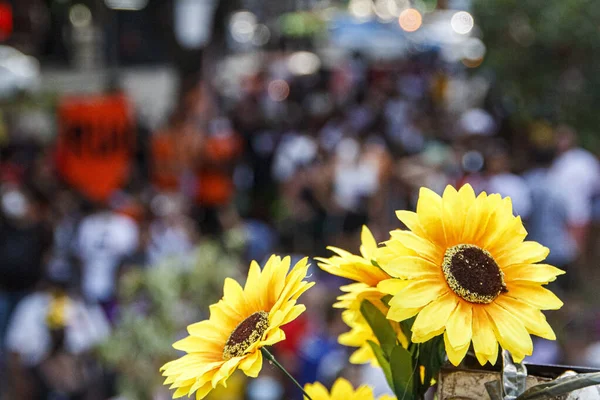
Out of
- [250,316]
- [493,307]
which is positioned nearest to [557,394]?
[493,307]

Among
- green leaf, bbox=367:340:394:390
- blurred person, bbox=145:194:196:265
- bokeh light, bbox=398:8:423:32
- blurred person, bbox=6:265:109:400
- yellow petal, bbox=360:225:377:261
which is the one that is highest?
yellow petal, bbox=360:225:377:261

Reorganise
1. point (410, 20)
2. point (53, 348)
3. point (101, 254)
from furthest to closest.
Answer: point (410, 20) < point (101, 254) < point (53, 348)

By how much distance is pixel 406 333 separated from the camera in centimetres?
122

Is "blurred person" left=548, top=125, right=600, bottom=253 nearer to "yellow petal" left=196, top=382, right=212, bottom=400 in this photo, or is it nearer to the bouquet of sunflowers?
the bouquet of sunflowers

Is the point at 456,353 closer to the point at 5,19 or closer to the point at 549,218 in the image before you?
the point at 549,218

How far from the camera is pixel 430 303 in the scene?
104cm

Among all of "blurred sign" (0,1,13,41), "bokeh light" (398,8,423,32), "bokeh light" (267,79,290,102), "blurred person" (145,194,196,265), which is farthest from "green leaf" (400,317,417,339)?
"bokeh light" (398,8,423,32)

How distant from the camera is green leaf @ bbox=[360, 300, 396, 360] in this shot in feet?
4.03

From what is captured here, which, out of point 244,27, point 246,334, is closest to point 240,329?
point 246,334

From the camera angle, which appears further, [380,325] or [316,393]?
[316,393]

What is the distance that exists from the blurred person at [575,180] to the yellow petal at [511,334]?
6.29 meters

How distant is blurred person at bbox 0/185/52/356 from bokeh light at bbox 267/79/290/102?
862 cm

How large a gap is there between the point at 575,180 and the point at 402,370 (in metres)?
6.55

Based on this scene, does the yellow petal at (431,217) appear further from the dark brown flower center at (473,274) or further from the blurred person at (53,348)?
the blurred person at (53,348)
